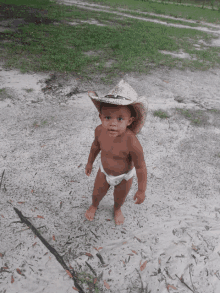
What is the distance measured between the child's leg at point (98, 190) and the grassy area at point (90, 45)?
12.0 ft

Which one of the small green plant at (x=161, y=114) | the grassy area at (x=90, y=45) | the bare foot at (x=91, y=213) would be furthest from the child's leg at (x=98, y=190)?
the grassy area at (x=90, y=45)

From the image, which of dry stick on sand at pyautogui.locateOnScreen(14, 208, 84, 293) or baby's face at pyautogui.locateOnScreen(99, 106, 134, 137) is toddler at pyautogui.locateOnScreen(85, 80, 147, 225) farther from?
dry stick on sand at pyautogui.locateOnScreen(14, 208, 84, 293)

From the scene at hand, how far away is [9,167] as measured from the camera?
115 inches

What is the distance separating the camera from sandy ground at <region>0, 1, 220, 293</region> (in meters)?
1.98

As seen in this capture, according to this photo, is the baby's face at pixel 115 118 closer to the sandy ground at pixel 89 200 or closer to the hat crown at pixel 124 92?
the hat crown at pixel 124 92

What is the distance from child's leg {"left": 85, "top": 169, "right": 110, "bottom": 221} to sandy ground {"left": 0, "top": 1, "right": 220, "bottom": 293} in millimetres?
94

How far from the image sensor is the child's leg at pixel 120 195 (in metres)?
2.00

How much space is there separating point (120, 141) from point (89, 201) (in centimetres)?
120

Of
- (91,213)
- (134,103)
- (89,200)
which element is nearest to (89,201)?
(89,200)

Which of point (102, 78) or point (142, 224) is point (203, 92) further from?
point (142, 224)

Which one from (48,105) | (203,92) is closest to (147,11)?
(203,92)

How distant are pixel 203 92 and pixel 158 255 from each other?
13.6ft

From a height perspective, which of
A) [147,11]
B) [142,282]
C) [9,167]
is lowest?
[142,282]

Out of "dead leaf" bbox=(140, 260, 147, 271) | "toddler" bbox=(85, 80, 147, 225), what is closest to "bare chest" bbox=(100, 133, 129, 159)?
"toddler" bbox=(85, 80, 147, 225)
